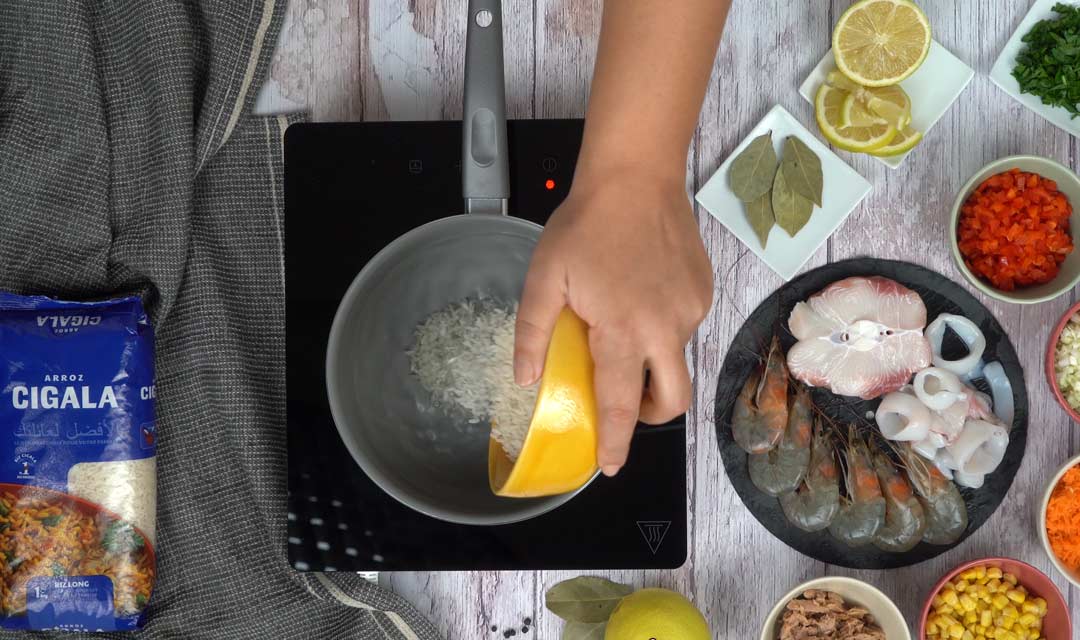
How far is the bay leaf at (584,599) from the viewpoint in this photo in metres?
0.87

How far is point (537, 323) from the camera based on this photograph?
22.0 inches

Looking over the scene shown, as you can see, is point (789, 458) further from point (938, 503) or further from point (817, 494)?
point (938, 503)

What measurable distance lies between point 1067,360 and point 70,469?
3.34ft

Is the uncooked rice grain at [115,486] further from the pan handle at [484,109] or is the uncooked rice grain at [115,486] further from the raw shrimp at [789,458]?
the raw shrimp at [789,458]

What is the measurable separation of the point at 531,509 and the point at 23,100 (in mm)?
655

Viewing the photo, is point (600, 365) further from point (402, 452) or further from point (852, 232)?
point (852, 232)

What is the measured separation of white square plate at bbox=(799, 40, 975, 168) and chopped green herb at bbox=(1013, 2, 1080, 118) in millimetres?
61

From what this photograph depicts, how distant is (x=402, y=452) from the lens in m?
0.77

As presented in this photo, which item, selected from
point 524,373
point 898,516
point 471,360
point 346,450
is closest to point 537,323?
point 524,373

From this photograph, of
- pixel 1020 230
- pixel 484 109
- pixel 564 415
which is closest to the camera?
pixel 564 415

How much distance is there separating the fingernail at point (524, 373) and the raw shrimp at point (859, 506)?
467 millimetres

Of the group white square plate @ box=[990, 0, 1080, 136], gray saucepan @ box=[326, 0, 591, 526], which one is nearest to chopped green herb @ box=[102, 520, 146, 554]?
gray saucepan @ box=[326, 0, 591, 526]

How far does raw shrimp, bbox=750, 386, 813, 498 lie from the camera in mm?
859

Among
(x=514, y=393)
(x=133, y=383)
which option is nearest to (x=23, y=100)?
(x=133, y=383)
